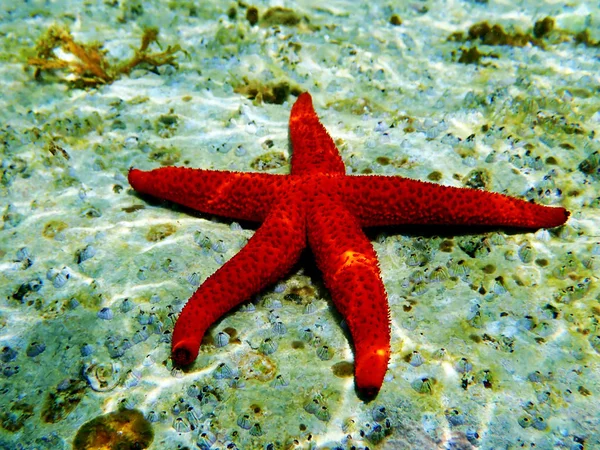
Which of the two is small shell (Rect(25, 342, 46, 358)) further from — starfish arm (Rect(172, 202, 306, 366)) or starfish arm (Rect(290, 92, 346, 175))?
starfish arm (Rect(290, 92, 346, 175))

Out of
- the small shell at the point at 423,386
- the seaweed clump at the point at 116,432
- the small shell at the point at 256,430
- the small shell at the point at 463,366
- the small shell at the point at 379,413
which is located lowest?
the seaweed clump at the point at 116,432

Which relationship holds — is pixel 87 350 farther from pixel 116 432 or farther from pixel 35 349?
pixel 116 432

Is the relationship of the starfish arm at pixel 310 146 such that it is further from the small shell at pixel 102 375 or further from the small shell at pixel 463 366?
the small shell at pixel 102 375

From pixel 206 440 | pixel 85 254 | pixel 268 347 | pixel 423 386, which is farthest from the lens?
pixel 85 254

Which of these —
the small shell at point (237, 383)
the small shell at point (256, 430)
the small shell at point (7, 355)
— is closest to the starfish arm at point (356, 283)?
the small shell at point (256, 430)

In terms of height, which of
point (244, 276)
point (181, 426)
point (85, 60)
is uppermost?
point (85, 60)

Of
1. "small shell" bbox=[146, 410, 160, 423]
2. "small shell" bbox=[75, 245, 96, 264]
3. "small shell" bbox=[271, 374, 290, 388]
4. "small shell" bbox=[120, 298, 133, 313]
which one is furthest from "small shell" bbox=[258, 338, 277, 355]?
"small shell" bbox=[75, 245, 96, 264]

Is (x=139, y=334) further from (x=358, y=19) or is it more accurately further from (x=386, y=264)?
(x=358, y=19)

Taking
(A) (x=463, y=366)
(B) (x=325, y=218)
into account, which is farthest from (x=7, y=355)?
(A) (x=463, y=366)
